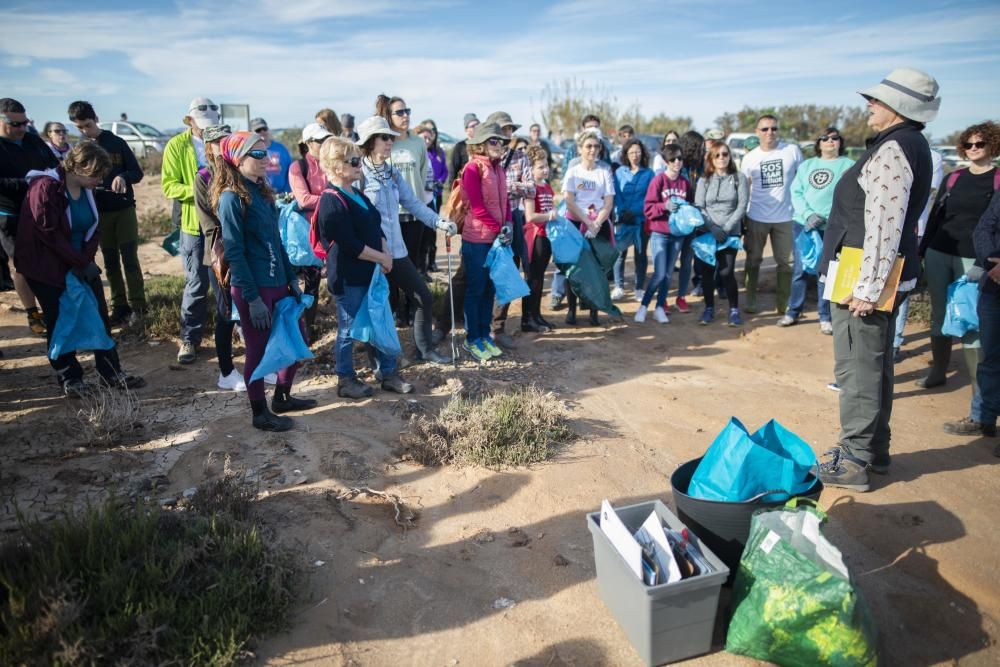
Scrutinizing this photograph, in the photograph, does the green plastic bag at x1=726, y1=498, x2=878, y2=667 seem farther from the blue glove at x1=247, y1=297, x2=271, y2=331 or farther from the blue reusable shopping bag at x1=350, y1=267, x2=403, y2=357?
the blue glove at x1=247, y1=297, x2=271, y2=331

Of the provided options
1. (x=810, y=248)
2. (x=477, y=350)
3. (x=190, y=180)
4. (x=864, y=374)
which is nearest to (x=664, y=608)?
(x=864, y=374)

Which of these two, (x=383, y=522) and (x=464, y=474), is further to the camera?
(x=464, y=474)

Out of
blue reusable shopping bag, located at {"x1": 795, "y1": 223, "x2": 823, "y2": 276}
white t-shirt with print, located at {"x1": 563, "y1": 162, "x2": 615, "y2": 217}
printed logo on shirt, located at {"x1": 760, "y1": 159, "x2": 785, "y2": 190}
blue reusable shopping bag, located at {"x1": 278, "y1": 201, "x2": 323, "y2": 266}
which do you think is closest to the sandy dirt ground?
blue reusable shopping bag, located at {"x1": 278, "y1": 201, "x2": 323, "y2": 266}

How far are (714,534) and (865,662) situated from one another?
2.41 feet

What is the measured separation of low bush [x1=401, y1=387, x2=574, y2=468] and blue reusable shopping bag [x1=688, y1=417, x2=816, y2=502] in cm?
146

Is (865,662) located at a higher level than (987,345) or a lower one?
lower

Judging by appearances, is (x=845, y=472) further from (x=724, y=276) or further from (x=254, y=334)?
(x=724, y=276)

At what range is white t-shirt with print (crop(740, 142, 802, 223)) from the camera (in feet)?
23.9

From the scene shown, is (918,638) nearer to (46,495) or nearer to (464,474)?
(464,474)

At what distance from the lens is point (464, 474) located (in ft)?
13.7

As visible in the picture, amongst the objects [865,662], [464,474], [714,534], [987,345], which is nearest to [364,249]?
[464,474]

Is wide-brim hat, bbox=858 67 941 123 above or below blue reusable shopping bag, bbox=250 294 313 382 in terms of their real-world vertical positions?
above

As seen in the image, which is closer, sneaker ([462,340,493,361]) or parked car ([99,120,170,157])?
sneaker ([462,340,493,361])

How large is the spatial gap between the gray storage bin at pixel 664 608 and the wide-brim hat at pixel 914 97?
2.61m
